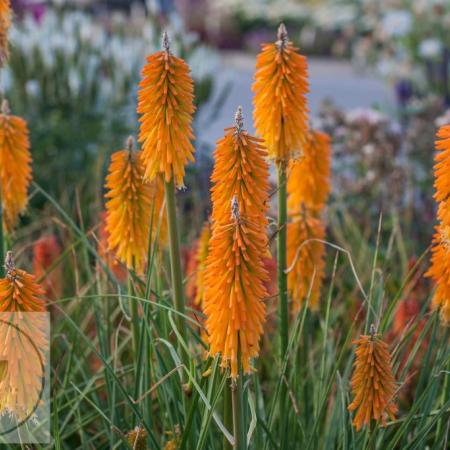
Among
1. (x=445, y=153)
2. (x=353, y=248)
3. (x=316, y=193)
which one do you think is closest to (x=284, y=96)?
(x=445, y=153)

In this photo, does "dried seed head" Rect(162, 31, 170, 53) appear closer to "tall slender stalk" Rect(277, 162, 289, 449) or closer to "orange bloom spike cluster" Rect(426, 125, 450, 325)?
"tall slender stalk" Rect(277, 162, 289, 449)

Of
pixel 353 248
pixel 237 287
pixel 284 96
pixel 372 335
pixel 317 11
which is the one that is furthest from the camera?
pixel 317 11

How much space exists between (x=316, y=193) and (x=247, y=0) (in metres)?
20.2

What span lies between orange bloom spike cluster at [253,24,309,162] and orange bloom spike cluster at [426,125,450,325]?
368 millimetres

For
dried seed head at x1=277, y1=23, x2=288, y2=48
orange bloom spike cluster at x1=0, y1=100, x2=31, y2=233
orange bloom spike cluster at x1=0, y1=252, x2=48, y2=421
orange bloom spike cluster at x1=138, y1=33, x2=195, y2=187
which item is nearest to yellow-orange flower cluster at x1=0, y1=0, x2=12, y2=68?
orange bloom spike cluster at x1=0, y1=100, x2=31, y2=233

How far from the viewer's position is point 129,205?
2.39m

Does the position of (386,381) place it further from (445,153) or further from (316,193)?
(316,193)

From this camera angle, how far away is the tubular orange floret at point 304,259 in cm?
275

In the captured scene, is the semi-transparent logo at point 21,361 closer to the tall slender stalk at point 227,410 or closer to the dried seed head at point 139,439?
the dried seed head at point 139,439

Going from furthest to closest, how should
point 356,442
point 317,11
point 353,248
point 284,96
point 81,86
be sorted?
1. point 317,11
2. point 81,86
3. point 353,248
4. point 356,442
5. point 284,96

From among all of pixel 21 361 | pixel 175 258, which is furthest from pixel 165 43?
pixel 21 361

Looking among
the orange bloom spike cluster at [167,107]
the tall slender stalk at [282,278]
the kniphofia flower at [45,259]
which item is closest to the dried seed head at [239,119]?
the orange bloom spike cluster at [167,107]

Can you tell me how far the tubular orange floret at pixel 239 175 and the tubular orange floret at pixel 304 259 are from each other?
770 mm

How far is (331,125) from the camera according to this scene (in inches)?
246
